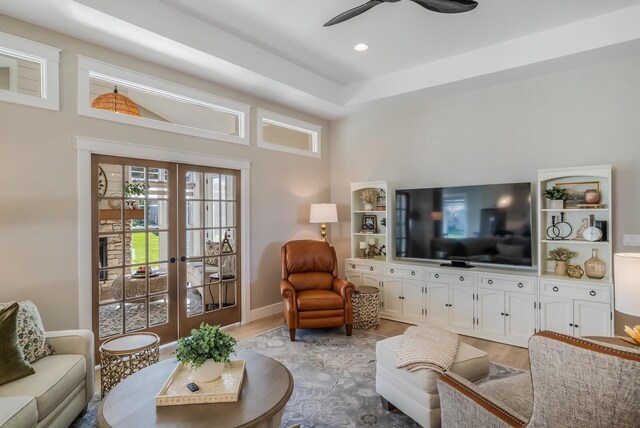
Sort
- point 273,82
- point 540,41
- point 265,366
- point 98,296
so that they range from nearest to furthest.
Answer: point 265,366
point 98,296
point 540,41
point 273,82

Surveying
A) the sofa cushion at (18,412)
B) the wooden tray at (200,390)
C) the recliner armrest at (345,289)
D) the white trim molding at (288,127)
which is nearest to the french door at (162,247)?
the white trim molding at (288,127)

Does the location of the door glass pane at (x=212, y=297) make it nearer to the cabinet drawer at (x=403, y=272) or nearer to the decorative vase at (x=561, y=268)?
the cabinet drawer at (x=403, y=272)

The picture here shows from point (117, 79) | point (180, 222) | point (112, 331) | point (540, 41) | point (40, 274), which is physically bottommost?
point (112, 331)

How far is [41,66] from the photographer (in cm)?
297

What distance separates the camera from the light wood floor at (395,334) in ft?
11.1

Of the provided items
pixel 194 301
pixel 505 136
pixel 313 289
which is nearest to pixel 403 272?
pixel 313 289

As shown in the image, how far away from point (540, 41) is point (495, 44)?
16.7 inches

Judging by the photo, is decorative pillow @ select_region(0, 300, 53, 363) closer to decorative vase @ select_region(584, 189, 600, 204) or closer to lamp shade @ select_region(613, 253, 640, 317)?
lamp shade @ select_region(613, 253, 640, 317)

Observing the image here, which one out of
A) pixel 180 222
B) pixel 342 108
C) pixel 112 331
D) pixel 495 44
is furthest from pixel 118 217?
pixel 495 44

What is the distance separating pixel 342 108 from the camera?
5137mm

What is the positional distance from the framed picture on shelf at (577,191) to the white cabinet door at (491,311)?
1.20m

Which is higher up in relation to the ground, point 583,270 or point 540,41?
point 540,41

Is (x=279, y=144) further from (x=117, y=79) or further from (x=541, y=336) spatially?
(x=541, y=336)

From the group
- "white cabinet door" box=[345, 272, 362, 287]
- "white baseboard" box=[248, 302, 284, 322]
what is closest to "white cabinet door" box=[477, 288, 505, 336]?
"white cabinet door" box=[345, 272, 362, 287]
